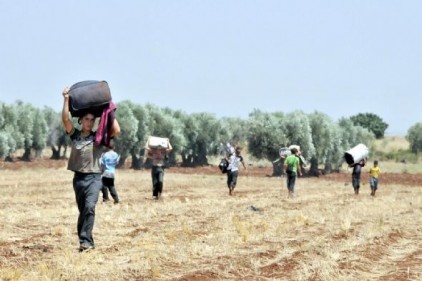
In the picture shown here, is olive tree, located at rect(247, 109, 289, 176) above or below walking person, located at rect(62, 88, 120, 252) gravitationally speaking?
above

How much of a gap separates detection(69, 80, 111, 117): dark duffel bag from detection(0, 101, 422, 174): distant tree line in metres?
53.4

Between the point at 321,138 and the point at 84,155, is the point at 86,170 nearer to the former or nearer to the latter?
the point at 84,155

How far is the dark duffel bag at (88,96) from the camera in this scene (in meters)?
11.8

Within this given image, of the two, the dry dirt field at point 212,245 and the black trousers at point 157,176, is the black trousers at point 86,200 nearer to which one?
the dry dirt field at point 212,245

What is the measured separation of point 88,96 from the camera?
11.8m

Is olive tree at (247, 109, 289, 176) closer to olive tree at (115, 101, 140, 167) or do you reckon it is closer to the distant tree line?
the distant tree line

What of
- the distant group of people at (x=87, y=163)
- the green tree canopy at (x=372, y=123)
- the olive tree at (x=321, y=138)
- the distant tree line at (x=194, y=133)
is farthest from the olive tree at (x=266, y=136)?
the green tree canopy at (x=372, y=123)

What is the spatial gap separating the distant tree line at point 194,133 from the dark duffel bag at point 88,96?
53440 millimetres

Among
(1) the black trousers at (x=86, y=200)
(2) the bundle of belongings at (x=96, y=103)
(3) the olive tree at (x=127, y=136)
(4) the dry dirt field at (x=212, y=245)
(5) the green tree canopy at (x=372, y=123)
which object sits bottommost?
(4) the dry dirt field at (x=212, y=245)

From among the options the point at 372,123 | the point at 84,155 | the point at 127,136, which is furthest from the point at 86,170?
the point at 372,123

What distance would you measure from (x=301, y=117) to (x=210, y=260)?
198 ft

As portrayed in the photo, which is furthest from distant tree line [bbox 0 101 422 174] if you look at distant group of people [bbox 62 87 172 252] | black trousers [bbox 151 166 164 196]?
distant group of people [bbox 62 87 172 252]

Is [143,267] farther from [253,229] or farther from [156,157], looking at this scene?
[156,157]

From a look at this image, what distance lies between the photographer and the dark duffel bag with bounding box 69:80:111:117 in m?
11.8
